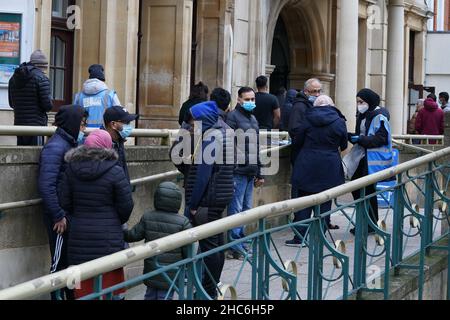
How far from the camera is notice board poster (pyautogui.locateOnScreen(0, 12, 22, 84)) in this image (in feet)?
46.2

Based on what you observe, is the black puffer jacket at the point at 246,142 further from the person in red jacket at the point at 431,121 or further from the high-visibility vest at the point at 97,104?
the person in red jacket at the point at 431,121

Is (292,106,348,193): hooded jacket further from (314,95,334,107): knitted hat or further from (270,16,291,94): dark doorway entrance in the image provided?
(270,16,291,94): dark doorway entrance

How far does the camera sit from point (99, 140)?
312 inches

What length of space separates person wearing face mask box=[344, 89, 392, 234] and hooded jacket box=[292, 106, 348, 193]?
0.64m

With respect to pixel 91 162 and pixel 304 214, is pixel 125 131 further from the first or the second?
pixel 304 214

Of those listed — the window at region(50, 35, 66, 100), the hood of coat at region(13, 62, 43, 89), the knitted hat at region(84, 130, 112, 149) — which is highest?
the window at region(50, 35, 66, 100)

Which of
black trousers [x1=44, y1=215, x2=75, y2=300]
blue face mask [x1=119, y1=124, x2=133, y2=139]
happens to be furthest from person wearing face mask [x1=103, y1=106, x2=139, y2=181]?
black trousers [x1=44, y1=215, x2=75, y2=300]

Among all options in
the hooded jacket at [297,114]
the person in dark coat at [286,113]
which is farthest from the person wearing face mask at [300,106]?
the person in dark coat at [286,113]

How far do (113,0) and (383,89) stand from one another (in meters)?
14.8

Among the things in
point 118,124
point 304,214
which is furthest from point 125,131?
point 304,214

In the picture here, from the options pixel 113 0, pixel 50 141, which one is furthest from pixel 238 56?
pixel 50 141

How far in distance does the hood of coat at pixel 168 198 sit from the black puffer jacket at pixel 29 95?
4.37 meters
